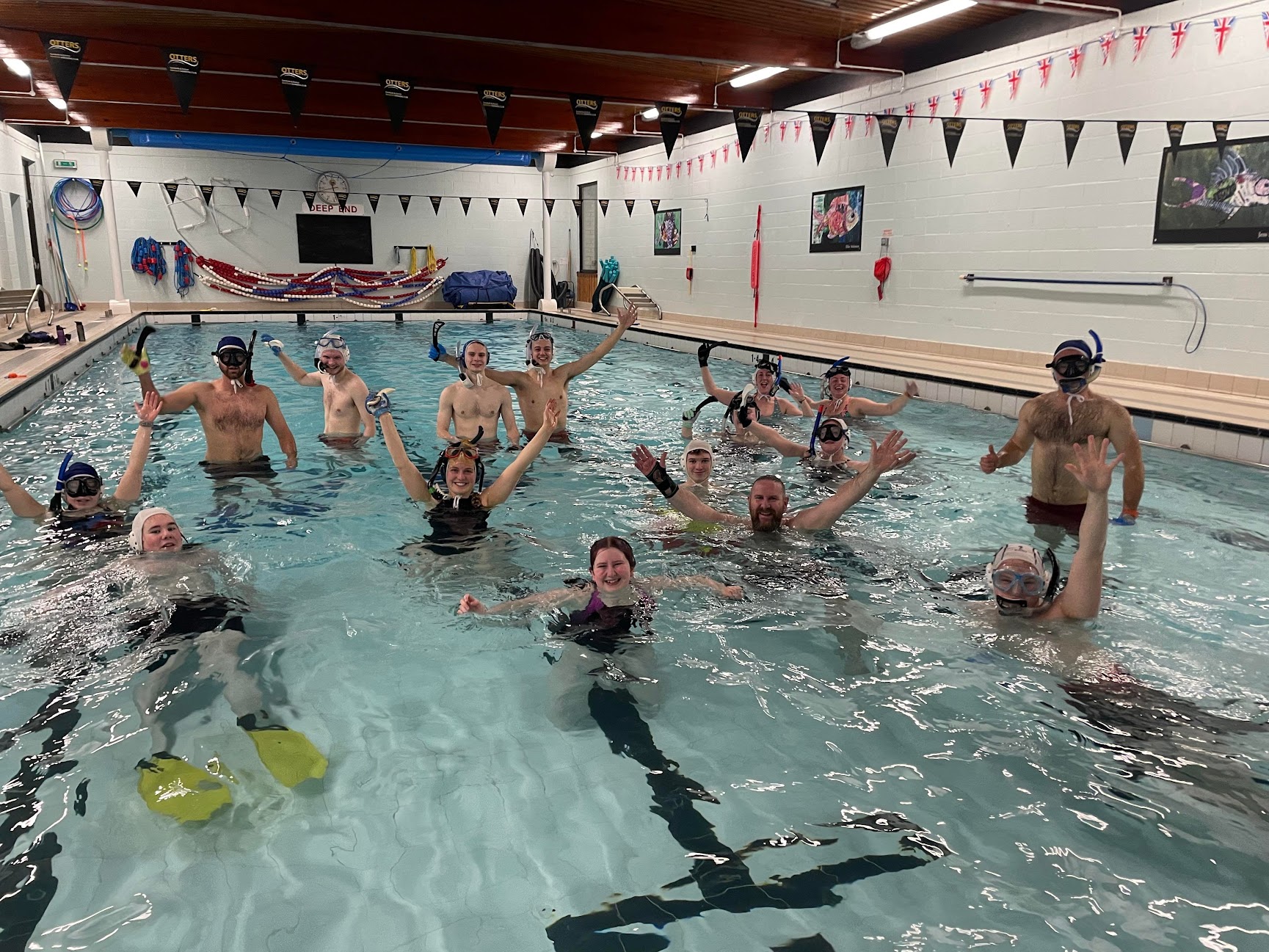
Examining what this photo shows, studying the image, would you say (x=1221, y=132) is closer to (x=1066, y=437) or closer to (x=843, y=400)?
(x=843, y=400)

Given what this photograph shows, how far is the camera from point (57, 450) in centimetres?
762

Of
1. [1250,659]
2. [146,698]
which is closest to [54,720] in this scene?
[146,698]

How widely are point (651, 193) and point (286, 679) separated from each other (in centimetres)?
1877

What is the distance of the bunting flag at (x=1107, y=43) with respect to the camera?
9.10m

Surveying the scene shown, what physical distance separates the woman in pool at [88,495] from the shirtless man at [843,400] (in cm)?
494

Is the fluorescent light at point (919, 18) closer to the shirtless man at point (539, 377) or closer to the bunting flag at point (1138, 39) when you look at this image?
the bunting flag at point (1138, 39)

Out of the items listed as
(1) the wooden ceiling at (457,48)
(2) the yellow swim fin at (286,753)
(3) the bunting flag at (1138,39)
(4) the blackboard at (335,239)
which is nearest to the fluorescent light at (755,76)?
(1) the wooden ceiling at (457,48)

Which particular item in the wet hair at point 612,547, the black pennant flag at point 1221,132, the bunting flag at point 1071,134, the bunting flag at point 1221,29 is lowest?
the wet hair at point 612,547

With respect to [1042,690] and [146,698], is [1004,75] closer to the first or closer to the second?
[1042,690]

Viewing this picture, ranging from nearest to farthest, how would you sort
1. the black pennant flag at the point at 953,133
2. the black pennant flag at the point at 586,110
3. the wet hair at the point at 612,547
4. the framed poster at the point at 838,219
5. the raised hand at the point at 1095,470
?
the raised hand at the point at 1095,470, the wet hair at the point at 612,547, the black pennant flag at the point at 586,110, the black pennant flag at the point at 953,133, the framed poster at the point at 838,219

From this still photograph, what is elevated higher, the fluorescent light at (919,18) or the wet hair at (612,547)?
the fluorescent light at (919,18)

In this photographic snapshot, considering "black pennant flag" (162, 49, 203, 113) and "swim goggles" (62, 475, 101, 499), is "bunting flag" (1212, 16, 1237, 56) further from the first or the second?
"swim goggles" (62, 475, 101, 499)

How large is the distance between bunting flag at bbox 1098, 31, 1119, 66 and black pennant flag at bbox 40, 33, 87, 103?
32.3 feet

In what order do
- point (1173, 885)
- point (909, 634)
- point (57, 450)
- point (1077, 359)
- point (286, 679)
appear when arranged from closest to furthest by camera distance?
point (1173, 885) < point (286, 679) < point (909, 634) < point (1077, 359) < point (57, 450)
